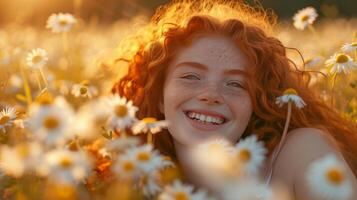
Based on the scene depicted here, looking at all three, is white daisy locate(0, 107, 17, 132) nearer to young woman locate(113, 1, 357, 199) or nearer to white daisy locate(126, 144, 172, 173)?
young woman locate(113, 1, 357, 199)

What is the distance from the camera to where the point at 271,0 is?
17203 mm

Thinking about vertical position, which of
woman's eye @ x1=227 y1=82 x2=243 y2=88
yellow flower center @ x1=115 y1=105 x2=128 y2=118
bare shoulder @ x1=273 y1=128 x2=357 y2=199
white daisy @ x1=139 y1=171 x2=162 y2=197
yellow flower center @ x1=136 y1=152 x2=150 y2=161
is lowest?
bare shoulder @ x1=273 y1=128 x2=357 y2=199

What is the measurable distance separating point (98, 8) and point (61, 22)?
7.32 m

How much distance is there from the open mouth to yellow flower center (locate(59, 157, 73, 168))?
1.06 metres

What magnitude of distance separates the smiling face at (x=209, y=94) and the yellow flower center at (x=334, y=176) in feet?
2.59

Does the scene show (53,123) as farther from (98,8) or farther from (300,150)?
(98,8)

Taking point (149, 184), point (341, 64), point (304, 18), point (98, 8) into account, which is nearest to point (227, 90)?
point (341, 64)

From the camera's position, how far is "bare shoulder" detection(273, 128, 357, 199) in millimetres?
2398

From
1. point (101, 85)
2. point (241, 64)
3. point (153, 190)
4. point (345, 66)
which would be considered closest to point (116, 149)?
point (153, 190)

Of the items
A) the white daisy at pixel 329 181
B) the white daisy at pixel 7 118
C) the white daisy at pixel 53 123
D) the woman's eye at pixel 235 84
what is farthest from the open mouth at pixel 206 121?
the white daisy at pixel 53 123

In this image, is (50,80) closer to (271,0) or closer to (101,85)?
(101,85)

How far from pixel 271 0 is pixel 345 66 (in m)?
14.6

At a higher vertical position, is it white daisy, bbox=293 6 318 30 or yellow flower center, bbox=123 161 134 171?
white daisy, bbox=293 6 318 30

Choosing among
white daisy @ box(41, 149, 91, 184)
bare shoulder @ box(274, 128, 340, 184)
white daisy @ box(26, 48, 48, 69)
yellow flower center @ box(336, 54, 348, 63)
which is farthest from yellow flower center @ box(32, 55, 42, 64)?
white daisy @ box(41, 149, 91, 184)
